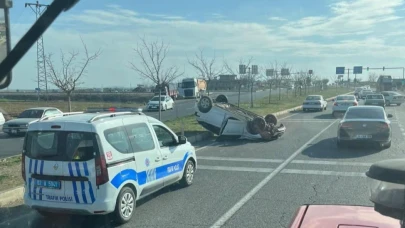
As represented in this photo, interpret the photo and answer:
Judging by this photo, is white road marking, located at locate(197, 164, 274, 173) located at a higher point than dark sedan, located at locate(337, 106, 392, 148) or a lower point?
lower

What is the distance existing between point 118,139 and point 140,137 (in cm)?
68

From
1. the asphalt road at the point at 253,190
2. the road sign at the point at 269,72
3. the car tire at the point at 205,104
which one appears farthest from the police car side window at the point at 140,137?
the road sign at the point at 269,72

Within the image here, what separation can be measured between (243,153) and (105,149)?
304 inches

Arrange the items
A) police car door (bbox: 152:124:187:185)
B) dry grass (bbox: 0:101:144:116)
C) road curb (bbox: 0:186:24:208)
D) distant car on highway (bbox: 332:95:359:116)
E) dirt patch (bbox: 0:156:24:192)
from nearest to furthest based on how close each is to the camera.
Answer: road curb (bbox: 0:186:24:208), police car door (bbox: 152:124:187:185), dirt patch (bbox: 0:156:24:192), distant car on highway (bbox: 332:95:359:116), dry grass (bbox: 0:101:144:116)

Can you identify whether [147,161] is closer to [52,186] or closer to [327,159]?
[52,186]

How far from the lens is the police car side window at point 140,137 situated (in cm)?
714

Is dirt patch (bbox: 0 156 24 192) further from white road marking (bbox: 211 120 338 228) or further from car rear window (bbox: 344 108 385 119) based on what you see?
car rear window (bbox: 344 108 385 119)

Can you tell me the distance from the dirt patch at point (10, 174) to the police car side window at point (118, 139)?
9.34 ft

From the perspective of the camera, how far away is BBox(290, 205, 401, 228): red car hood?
2799mm

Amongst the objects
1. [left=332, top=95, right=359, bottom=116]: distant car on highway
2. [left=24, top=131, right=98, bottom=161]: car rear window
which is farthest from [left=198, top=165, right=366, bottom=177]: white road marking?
[left=332, top=95, right=359, bottom=116]: distant car on highway

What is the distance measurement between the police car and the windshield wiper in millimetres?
3908

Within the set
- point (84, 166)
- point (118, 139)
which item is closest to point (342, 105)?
point (118, 139)

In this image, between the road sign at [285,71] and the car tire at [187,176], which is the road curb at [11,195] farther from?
the road sign at [285,71]

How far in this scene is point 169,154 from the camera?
27.1ft
